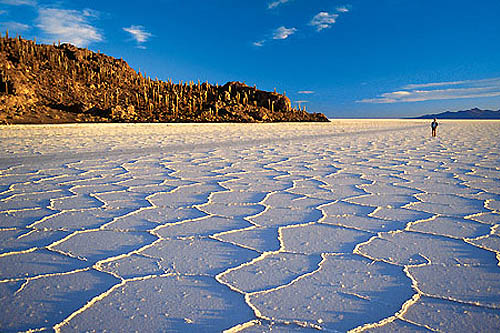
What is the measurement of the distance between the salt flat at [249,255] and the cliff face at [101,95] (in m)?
16.9

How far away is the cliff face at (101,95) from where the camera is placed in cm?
1922

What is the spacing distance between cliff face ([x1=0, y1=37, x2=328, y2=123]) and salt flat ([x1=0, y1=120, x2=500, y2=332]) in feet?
55.4

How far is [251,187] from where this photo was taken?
2.79 metres

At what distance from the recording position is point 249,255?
1.45 m

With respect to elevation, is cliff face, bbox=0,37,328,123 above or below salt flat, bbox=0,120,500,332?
above

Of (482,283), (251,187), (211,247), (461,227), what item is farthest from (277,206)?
(482,283)

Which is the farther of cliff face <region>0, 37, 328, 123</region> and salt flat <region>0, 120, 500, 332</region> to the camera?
cliff face <region>0, 37, 328, 123</region>

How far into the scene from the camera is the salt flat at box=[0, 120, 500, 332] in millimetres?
1013

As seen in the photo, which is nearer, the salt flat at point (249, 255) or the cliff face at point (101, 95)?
the salt flat at point (249, 255)

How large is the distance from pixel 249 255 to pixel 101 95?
2633 cm

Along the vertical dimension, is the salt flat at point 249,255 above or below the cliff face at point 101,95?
below

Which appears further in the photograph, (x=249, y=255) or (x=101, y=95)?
(x=101, y=95)

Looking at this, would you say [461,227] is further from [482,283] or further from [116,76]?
[116,76]

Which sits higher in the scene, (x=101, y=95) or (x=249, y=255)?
(x=101, y=95)
